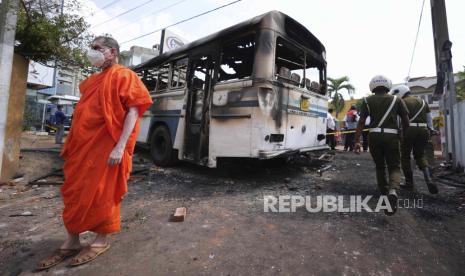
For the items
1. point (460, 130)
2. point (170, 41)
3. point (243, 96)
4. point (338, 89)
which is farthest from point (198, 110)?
point (338, 89)

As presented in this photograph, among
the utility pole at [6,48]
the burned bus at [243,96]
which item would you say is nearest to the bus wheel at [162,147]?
the burned bus at [243,96]

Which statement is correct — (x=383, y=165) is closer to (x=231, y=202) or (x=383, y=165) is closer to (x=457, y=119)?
(x=231, y=202)

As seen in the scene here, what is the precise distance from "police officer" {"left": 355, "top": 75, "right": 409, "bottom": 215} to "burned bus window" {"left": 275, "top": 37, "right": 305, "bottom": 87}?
1424mm

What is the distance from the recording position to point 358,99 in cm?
3250

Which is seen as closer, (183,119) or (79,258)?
(79,258)

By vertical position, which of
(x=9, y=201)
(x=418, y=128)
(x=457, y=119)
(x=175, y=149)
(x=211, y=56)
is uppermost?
(x=211, y=56)

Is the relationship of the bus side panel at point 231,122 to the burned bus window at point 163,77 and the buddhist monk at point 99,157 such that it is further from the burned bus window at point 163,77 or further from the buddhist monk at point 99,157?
the buddhist monk at point 99,157

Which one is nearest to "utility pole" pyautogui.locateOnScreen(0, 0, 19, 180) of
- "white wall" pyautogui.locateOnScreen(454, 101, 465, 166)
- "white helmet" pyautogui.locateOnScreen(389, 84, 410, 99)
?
"white helmet" pyautogui.locateOnScreen(389, 84, 410, 99)

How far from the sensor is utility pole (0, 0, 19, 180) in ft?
13.9

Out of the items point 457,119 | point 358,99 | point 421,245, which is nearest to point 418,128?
point 421,245

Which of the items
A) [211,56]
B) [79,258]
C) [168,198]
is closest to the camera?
[79,258]

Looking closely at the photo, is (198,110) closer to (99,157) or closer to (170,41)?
(99,157)

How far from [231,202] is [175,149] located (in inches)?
107

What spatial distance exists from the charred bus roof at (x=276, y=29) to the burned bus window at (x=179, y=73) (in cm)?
21
